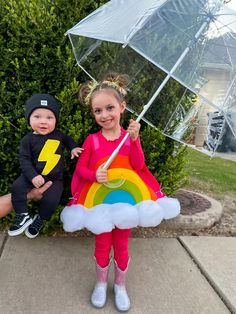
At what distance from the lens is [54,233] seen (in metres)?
4.08

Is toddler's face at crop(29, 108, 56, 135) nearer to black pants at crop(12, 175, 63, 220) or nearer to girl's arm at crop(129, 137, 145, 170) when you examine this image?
black pants at crop(12, 175, 63, 220)

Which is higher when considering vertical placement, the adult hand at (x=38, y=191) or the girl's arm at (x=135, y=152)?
the girl's arm at (x=135, y=152)

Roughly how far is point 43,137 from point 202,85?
1229mm

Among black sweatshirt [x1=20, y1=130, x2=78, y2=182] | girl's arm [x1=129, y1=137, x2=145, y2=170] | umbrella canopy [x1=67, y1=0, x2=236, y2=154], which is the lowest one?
black sweatshirt [x1=20, y1=130, x2=78, y2=182]

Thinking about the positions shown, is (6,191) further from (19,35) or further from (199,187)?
(199,187)

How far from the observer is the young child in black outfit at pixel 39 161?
2908 mm

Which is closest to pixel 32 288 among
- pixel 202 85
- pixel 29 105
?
pixel 29 105

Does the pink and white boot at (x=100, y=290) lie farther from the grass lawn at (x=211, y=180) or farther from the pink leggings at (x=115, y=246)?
the grass lawn at (x=211, y=180)

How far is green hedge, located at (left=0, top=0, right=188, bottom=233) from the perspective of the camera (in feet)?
11.6

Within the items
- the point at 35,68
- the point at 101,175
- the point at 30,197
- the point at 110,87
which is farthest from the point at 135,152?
the point at 35,68

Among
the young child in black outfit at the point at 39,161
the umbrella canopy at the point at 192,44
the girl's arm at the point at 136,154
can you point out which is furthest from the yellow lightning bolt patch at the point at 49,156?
the umbrella canopy at the point at 192,44

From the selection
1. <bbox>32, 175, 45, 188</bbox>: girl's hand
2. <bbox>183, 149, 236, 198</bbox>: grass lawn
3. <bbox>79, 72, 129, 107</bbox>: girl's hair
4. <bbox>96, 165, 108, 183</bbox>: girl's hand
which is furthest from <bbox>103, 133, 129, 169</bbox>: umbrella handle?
<bbox>183, 149, 236, 198</bbox>: grass lawn

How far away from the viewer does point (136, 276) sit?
333 centimetres

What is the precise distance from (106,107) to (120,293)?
1.37 metres
